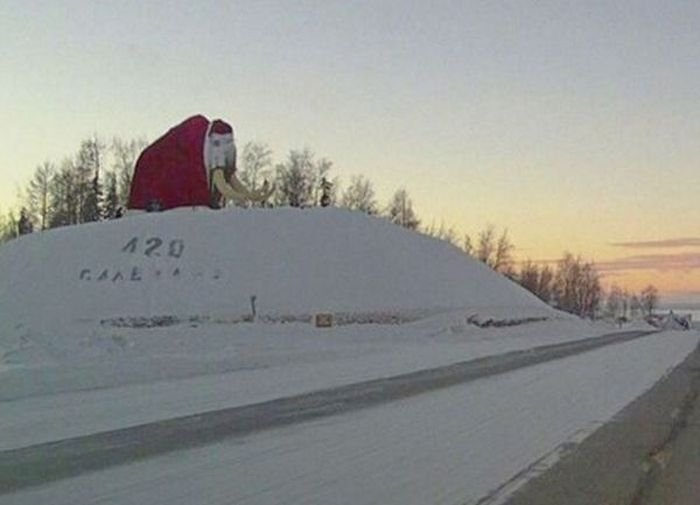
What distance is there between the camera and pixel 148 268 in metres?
65.1

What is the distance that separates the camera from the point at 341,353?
33.8m

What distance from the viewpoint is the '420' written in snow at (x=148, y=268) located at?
63844mm

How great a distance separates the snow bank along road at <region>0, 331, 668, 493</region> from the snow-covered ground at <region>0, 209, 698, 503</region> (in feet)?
1.32

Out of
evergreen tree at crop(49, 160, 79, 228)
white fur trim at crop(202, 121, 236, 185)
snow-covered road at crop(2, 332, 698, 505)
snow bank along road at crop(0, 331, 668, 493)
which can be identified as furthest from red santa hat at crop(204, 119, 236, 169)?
evergreen tree at crop(49, 160, 79, 228)

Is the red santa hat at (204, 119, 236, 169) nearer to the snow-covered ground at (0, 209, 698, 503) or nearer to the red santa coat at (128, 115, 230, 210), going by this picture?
the red santa coat at (128, 115, 230, 210)

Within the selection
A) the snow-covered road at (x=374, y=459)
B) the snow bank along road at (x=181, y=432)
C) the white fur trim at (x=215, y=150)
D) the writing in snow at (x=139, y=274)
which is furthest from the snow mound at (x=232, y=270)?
the snow-covered road at (x=374, y=459)

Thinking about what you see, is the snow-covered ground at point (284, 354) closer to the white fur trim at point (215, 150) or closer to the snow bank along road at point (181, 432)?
the snow bank along road at point (181, 432)

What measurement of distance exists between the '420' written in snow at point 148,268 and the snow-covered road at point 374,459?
4558 cm

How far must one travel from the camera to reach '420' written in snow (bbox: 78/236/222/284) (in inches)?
2514

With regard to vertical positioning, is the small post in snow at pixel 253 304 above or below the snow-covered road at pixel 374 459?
above

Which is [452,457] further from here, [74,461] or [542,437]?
[74,461]

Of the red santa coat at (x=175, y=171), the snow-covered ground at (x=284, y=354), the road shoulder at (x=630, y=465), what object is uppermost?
the red santa coat at (x=175, y=171)

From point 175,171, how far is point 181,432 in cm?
5556

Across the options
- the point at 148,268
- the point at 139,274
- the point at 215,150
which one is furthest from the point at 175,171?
the point at 139,274
